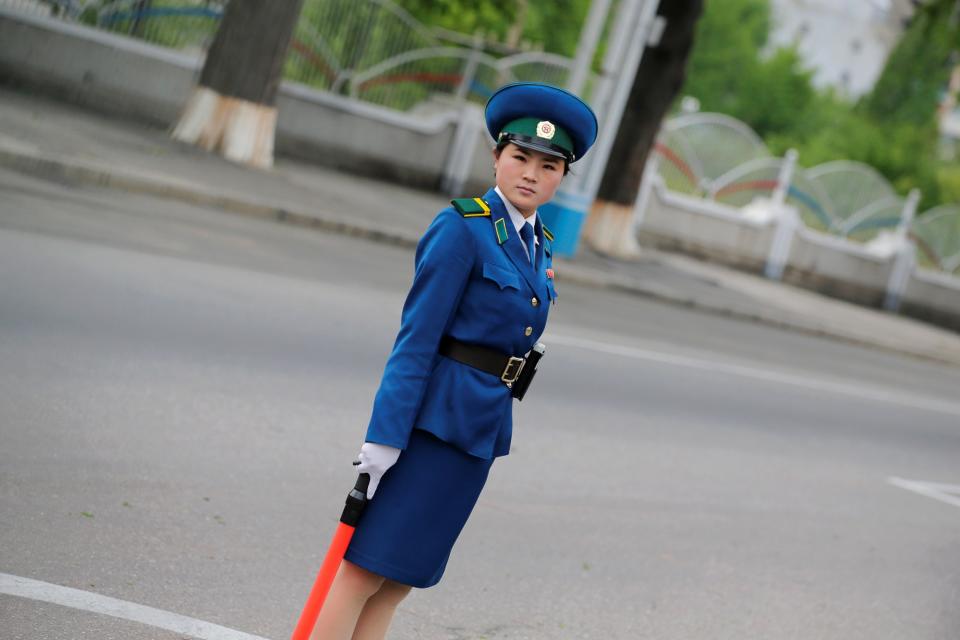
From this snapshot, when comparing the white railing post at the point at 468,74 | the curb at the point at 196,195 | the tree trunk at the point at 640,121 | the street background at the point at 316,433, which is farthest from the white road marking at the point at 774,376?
the white railing post at the point at 468,74

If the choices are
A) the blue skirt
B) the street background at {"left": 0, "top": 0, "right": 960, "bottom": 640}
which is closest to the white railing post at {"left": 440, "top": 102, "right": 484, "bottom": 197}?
the street background at {"left": 0, "top": 0, "right": 960, "bottom": 640}

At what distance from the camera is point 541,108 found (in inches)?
139

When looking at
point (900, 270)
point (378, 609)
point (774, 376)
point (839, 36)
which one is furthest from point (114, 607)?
point (839, 36)

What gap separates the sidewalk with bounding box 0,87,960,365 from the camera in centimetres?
1380

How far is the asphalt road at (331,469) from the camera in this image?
5.09m

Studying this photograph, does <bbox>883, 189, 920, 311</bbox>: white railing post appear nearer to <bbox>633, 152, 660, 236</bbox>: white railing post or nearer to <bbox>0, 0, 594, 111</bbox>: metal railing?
<bbox>633, 152, 660, 236</bbox>: white railing post

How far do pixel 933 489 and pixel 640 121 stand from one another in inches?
512

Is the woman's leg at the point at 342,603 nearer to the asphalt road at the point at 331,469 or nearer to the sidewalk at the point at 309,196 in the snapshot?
the asphalt road at the point at 331,469

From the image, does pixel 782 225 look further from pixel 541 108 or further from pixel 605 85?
pixel 541 108

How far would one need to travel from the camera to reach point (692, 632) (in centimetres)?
571

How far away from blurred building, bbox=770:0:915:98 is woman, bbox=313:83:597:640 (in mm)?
104379

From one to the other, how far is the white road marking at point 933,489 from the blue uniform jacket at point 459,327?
7.30m

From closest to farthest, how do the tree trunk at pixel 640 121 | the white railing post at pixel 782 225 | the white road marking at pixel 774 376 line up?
the white road marking at pixel 774 376, the tree trunk at pixel 640 121, the white railing post at pixel 782 225

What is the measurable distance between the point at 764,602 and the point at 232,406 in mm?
2809
